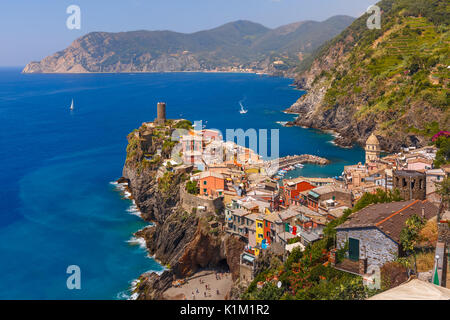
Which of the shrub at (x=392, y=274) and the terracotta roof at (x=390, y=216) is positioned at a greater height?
the terracotta roof at (x=390, y=216)

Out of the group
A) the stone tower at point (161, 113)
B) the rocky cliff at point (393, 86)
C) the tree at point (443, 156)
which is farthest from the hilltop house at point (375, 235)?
the rocky cliff at point (393, 86)

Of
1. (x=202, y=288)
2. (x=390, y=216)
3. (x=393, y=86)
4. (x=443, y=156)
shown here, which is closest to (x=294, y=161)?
(x=443, y=156)

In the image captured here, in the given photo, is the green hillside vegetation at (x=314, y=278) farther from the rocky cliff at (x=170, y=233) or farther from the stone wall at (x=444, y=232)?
the rocky cliff at (x=170, y=233)

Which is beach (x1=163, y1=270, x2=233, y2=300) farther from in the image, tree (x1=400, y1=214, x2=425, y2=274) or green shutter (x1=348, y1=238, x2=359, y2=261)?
tree (x1=400, y1=214, x2=425, y2=274)

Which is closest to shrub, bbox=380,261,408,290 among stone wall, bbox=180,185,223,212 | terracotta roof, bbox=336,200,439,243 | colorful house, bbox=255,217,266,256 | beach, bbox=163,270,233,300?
terracotta roof, bbox=336,200,439,243

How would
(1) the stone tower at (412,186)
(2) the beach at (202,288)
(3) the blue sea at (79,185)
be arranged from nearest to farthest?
1. (1) the stone tower at (412,186)
2. (2) the beach at (202,288)
3. (3) the blue sea at (79,185)
